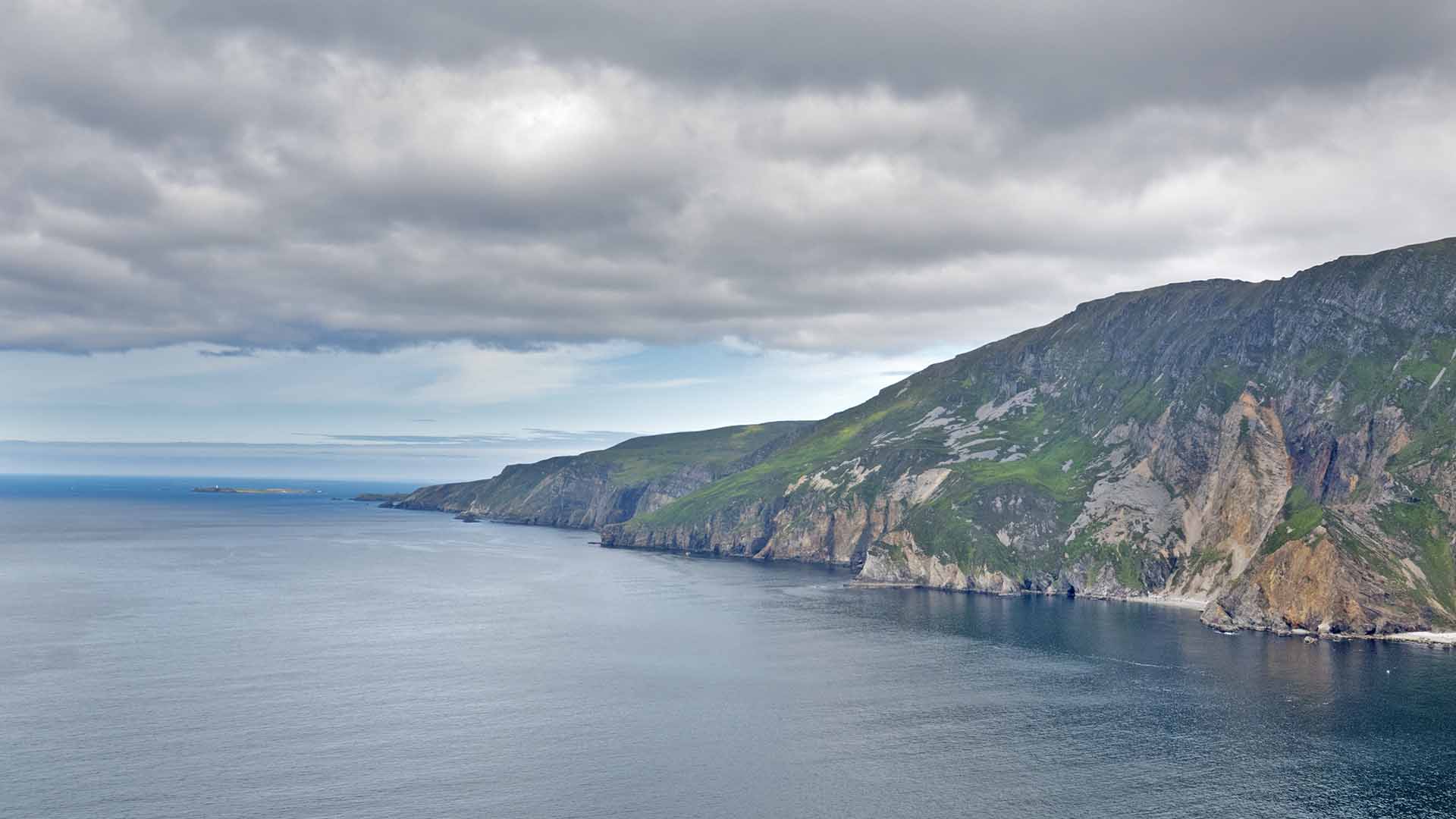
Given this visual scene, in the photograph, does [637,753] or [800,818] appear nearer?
[800,818]

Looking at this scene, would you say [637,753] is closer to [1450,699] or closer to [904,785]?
[904,785]

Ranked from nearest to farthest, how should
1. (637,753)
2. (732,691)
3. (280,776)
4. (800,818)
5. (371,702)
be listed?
(800,818) < (280,776) < (637,753) < (371,702) < (732,691)

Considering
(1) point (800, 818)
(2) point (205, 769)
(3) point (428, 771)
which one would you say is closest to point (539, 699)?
(3) point (428, 771)

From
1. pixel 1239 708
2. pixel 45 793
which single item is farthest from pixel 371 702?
pixel 1239 708

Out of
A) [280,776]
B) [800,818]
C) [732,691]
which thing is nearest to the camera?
[800,818]

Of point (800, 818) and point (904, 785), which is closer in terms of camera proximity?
point (800, 818)

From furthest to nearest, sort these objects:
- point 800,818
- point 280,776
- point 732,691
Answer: point 732,691, point 280,776, point 800,818

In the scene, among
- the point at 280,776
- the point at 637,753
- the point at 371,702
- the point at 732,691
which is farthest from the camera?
the point at 732,691

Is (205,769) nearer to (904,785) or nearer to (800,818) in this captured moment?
(800,818)
